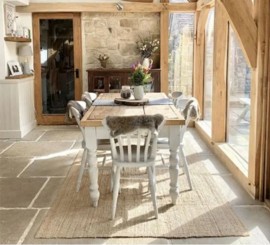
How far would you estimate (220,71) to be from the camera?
20.1ft

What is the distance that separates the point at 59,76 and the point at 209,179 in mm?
4701

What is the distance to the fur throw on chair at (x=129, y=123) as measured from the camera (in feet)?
11.9

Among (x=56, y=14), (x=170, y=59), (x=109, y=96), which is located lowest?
(x=109, y=96)

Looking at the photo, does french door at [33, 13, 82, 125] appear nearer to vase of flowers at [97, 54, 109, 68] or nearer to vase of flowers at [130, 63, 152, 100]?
vase of flowers at [97, 54, 109, 68]

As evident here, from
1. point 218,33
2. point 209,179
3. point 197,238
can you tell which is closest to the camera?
point 197,238

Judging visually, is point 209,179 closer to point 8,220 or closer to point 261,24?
point 261,24

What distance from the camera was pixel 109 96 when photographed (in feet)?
18.7

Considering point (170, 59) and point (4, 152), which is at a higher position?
point (170, 59)

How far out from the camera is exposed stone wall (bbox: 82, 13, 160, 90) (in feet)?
27.5

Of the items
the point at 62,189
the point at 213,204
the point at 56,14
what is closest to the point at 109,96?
the point at 62,189

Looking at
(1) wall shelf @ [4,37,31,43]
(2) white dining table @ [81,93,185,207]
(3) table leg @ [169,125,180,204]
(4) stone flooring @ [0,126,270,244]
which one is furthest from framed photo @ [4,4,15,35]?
(3) table leg @ [169,125,180,204]

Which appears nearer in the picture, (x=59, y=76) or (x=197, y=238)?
(x=197, y=238)

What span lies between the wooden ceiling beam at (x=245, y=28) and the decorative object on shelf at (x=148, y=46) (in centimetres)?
405

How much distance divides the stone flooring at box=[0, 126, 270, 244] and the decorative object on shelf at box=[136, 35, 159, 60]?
73.3 inches
